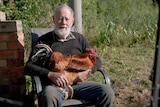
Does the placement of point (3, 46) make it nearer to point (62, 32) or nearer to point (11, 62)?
point (11, 62)

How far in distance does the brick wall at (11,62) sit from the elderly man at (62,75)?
331 millimetres

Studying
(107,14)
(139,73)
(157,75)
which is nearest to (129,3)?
(107,14)

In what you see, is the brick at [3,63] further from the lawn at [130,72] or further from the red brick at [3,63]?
the lawn at [130,72]

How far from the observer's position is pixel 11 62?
3.96 metres

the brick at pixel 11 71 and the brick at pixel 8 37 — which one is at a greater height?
the brick at pixel 8 37

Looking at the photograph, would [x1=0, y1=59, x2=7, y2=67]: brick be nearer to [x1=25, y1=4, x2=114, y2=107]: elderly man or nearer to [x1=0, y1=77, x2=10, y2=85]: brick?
[x1=0, y1=77, x2=10, y2=85]: brick

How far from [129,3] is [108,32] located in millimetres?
3235

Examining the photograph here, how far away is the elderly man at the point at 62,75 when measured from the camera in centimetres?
332

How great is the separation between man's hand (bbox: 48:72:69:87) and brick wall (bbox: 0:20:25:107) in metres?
0.71

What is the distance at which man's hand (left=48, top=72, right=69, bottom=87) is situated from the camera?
3.39 metres

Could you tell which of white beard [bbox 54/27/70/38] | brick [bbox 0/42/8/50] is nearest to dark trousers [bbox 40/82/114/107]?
white beard [bbox 54/27/70/38]

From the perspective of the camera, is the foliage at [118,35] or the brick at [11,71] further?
the foliage at [118,35]

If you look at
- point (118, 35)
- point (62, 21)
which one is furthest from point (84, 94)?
point (118, 35)

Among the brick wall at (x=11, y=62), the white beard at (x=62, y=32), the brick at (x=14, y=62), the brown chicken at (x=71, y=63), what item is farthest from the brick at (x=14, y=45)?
the brown chicken at (x=71, y=63)
